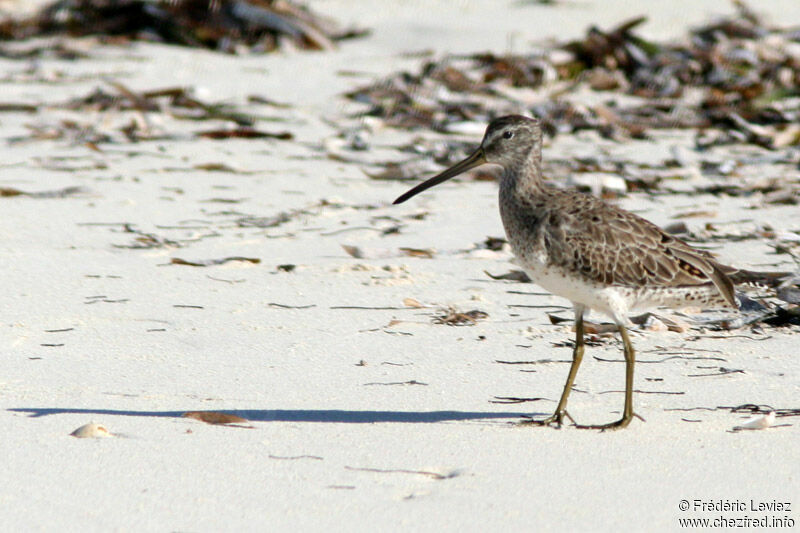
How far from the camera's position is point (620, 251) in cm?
403

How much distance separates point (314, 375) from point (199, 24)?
6.96 metres

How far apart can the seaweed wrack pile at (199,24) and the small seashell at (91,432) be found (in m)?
7.16

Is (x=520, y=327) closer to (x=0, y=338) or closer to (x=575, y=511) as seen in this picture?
(x=575, y=511)

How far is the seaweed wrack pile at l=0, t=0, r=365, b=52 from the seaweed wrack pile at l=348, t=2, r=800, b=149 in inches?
→ 61.3

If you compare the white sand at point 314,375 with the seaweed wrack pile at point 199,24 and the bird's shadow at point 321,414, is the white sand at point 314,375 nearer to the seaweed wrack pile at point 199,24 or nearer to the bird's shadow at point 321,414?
the bird's shadow at point 321,414

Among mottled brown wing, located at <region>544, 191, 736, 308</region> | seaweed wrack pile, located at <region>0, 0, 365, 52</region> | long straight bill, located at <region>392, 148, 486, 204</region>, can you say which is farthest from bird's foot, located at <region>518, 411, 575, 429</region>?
seaweed wrack pile, located at <region>0, 0, 365, 52</region>

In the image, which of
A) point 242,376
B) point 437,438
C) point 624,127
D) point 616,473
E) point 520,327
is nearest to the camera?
point 616,473

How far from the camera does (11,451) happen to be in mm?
3359

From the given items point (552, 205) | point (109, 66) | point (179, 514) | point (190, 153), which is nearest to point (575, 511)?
point (179, 514)

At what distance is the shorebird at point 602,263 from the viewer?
13.0 feet

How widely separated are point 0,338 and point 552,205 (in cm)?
215

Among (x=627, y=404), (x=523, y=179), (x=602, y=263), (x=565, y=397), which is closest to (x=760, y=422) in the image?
(x=627, y=404)

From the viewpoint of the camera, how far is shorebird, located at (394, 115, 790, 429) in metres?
3.96

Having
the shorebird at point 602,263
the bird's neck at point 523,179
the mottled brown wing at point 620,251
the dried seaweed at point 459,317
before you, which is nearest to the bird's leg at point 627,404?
the shorebird at point 602,263
